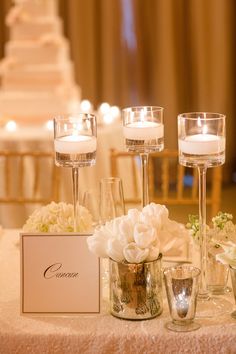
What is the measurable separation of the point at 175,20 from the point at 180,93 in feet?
2.00

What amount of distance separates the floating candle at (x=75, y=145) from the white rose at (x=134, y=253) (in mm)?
284

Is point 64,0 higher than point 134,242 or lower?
higher

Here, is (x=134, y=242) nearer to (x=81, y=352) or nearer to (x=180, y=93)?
(x=81, y=352)

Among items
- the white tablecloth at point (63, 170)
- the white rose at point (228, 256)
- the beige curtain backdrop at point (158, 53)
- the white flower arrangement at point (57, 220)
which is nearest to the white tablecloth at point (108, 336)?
the white rose at point (228, 256)

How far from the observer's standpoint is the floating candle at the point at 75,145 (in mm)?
1755

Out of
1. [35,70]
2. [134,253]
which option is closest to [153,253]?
[134,253]

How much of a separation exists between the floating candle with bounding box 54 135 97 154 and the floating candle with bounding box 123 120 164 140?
0.11m

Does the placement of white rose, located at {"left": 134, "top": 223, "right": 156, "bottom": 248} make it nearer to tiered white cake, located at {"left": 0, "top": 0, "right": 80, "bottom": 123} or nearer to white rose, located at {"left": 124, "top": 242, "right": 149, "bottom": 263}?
white rose, located at {"left": 124, "top": 242, "right": 149, "bottom": 263}

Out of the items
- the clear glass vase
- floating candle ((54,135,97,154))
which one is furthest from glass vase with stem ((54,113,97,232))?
the clear glass vase

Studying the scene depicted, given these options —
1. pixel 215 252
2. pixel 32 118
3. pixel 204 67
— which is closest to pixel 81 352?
pixel 215 252

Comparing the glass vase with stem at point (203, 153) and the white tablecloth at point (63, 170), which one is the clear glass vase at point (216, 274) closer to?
the glass vase with stem at point (203, 153)

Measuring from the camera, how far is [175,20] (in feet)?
21.0

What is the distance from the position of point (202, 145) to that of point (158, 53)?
4.88 m

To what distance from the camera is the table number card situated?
5.45ft
